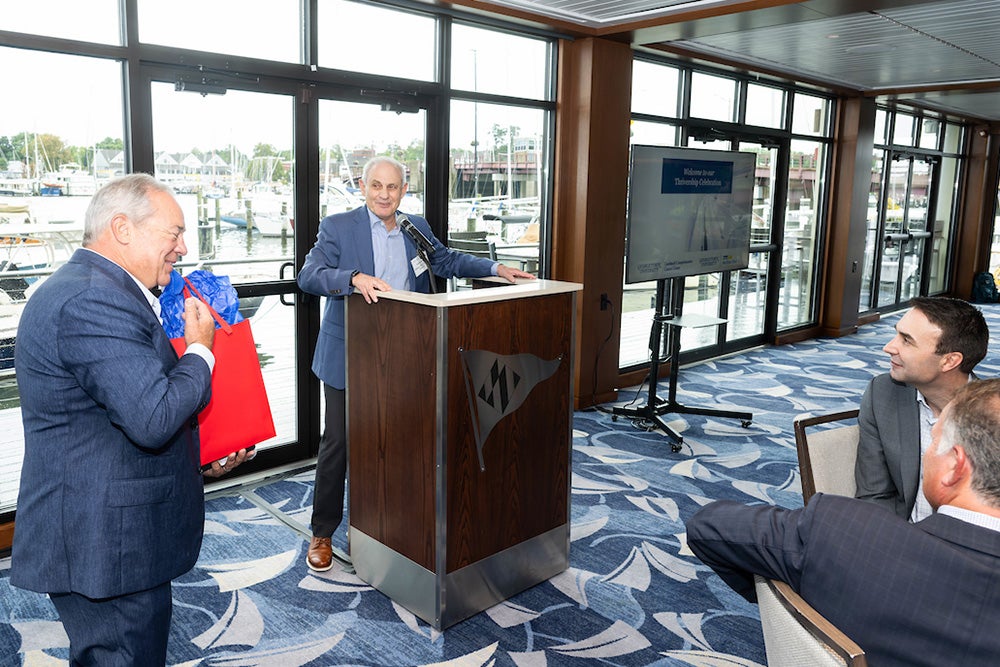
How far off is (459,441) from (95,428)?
140cm

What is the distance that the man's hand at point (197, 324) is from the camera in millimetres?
1810

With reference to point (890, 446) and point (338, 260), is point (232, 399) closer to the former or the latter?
point (338, 260)

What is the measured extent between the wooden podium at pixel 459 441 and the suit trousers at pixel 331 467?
128 mm

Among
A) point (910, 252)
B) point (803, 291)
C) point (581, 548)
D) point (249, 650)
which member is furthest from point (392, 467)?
point (910, 252)

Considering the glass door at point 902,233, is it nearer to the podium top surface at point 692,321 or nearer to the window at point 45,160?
the podium top surface at point 692,321

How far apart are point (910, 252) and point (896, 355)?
10368mm

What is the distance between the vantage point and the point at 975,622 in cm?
127

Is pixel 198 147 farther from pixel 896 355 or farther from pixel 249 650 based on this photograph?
pixel 896 355

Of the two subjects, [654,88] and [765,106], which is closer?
[654,88]

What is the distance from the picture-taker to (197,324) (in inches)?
71.6

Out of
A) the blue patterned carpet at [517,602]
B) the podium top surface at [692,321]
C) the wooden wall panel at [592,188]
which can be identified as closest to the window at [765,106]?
the wooden wall panel at [592,188]

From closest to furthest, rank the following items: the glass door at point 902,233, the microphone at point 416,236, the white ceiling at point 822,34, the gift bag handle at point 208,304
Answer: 1. the gift bag handle at point 208,304
2. the microphone at point 416,236
3. the white ceiling at point 822,34
4. the glass door at point 902,233

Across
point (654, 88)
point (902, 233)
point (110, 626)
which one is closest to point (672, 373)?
point (654, 88)

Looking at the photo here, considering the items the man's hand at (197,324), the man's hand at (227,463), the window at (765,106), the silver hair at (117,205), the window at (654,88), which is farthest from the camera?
the window at (765,106)
